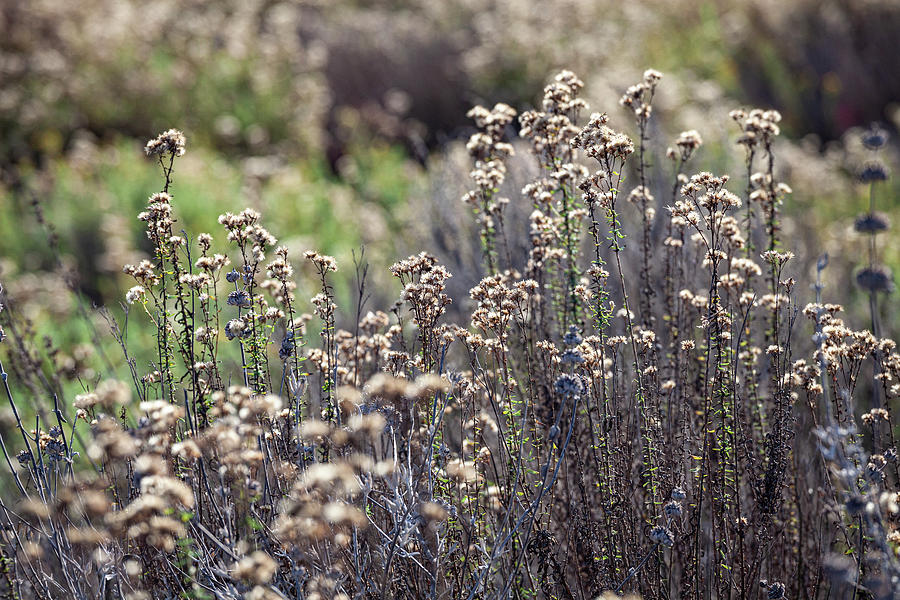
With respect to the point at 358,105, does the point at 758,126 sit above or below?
below

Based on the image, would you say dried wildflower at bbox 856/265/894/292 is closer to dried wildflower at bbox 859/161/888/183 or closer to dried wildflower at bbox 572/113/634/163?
dried wildflower at bbox 859/161/888/183

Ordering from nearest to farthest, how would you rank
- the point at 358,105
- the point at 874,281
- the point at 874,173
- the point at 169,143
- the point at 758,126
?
the point at 874,281 → the point at 874,173 → the point at 169,143 → the point at 758,126 → the point at 358,105

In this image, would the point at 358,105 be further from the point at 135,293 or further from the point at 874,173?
the point at 874,173

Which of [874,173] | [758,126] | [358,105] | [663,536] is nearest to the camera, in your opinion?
[663,536]

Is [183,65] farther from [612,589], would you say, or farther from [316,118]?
[612,589]

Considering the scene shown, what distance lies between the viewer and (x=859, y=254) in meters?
5.77

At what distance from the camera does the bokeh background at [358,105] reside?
7062 mm

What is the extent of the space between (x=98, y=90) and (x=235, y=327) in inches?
361

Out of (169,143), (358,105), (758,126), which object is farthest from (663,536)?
(358,105)

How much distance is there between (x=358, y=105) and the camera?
37.4ft

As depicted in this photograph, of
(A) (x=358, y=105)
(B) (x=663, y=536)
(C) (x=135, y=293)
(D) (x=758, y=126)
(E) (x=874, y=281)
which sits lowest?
(B) (x=663, y=536)

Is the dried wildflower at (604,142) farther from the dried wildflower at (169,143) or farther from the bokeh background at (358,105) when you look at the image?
the bokeh background at (358,105)

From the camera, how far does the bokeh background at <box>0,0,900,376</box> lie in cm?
706

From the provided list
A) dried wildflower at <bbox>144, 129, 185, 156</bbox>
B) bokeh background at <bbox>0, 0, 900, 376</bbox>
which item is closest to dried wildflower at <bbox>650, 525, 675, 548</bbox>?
dried wildflower at <bbox>144, 129, 185, 156</bbox>
